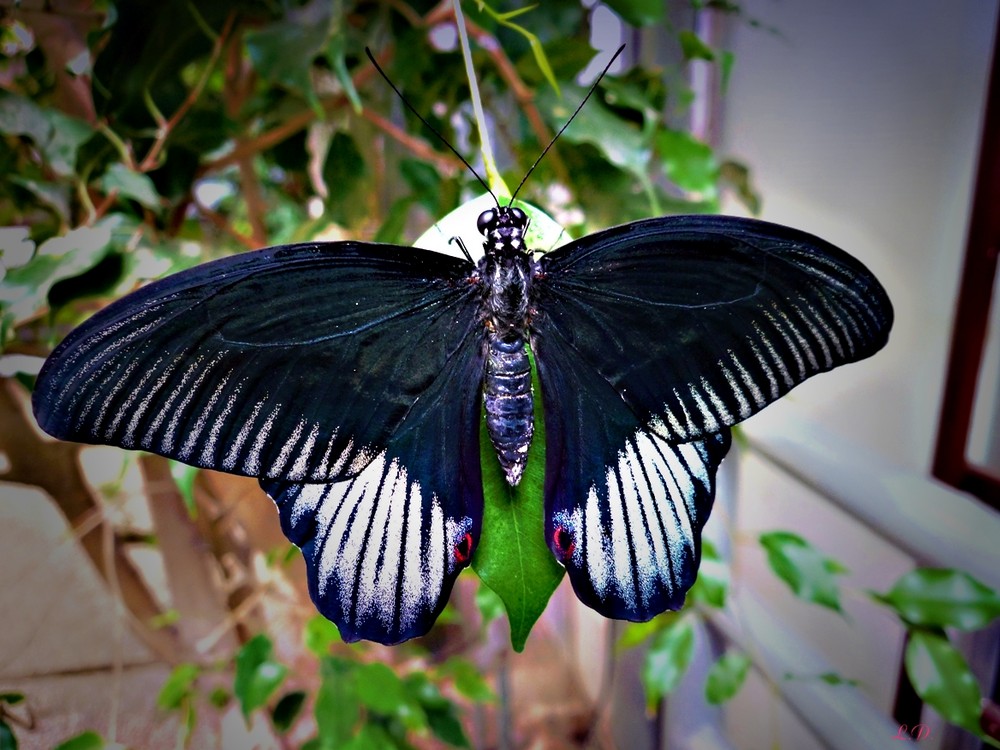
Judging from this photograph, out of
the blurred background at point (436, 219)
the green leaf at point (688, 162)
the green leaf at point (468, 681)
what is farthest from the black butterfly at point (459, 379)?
the green leaf at point (468, 681)

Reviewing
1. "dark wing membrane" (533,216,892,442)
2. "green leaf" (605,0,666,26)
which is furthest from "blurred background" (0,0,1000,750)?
"dark wing membrane" (533,216,892,442)

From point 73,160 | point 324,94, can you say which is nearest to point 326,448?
point 73,160

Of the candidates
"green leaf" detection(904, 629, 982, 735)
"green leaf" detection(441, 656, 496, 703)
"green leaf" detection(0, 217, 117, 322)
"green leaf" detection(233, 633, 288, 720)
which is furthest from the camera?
"green leaf" detection(441, 656, 496, 703)

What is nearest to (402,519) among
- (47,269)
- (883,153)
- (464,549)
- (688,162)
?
(464,549)

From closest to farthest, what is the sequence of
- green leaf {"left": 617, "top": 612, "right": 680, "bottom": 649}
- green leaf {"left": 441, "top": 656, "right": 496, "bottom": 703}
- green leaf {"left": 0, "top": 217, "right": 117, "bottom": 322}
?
green leaf {"left": 0, "top": 217, "right": 117, "bottom": 322}, green leaf {"left": 617, "top": 612, "right": 680, "bottom": 649}, green leaf {"left": 441, "top": 656, "right": 496, "bottom": 703}

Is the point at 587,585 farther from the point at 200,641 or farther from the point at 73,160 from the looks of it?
the point at 200,641

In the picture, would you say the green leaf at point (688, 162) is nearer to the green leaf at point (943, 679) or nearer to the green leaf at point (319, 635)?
the green leaf at point (943, 679)

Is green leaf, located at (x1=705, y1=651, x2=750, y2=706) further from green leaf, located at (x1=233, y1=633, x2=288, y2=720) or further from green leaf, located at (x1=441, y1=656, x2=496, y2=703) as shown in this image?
green leaf, located at (x1=233, y1=633, x2=288, y2=720)
